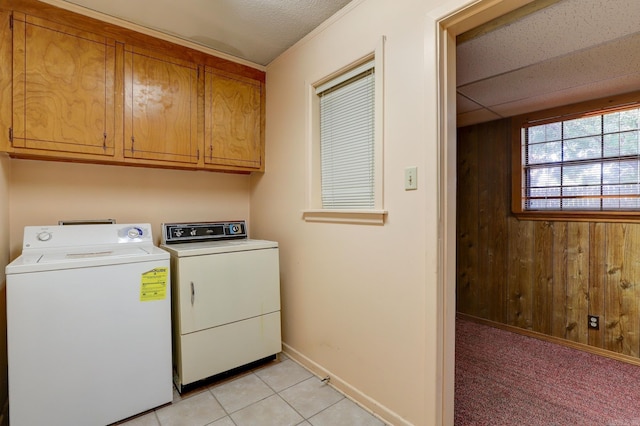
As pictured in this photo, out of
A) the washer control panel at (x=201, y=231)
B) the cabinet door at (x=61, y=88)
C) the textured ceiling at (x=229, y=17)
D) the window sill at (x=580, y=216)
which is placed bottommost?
the washer control panel at (x=201, y=231)

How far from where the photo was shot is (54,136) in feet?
5.95

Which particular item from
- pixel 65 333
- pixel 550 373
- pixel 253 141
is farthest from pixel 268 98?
pixel 550 373

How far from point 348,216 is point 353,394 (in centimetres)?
108

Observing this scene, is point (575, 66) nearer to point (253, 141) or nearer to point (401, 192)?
point (401, 192)

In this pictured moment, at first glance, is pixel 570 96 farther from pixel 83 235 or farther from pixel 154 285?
pixel 83 235

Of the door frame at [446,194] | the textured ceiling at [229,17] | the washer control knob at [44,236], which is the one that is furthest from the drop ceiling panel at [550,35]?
the washer control knob at [44,236]

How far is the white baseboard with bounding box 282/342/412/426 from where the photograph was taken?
1.63 meters

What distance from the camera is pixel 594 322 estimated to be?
2.55 meters

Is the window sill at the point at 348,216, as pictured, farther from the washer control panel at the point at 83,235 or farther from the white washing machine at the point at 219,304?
the washer control panel at the point at 83,235

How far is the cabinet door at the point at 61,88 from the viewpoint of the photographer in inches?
67.7

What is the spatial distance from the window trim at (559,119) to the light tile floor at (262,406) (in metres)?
2.38

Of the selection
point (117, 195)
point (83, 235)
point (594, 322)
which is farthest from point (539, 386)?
point (117, 195)

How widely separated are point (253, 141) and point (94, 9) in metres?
1.27

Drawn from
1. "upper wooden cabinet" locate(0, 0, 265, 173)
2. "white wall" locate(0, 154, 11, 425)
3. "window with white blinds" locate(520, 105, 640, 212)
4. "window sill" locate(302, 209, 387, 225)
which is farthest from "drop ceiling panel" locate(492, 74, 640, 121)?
"white wall" locate(0, 154, 11, 425)
